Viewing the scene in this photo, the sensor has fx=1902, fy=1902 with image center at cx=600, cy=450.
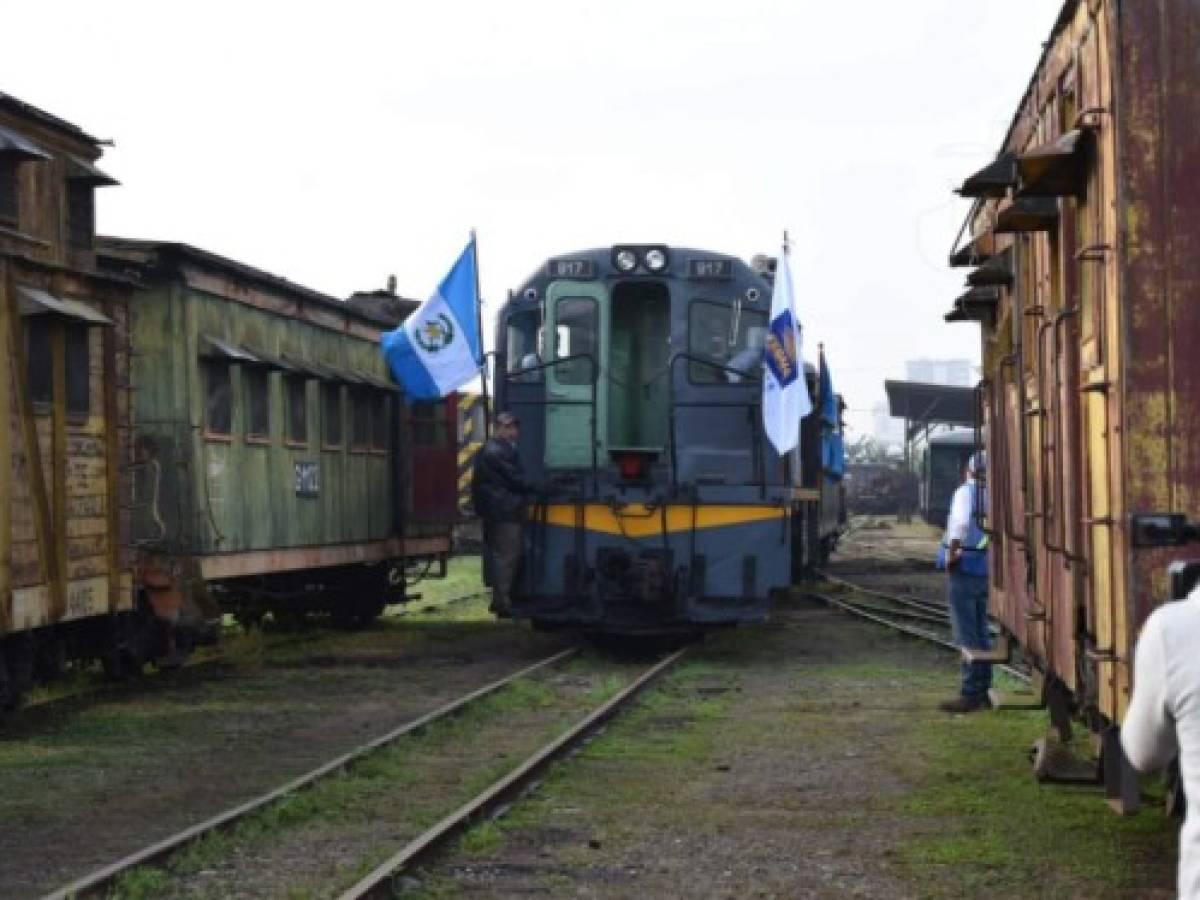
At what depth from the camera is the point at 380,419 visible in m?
21.0

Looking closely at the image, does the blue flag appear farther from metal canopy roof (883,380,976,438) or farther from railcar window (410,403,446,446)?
metal canopy roof (883,380,976,438)

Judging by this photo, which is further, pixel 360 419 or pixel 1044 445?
pixel 360 419

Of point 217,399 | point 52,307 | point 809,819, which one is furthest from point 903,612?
point 809,819

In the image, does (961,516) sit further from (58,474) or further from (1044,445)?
(58,474)

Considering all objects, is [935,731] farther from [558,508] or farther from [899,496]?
[899,496]

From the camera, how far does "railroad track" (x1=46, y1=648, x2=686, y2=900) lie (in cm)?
723

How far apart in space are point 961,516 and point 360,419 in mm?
9288

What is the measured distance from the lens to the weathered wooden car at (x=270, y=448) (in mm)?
14938

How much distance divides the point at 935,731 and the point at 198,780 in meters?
4.52

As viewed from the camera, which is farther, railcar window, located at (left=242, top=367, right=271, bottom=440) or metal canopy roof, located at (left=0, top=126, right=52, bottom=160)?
railcar window, located at (left=242, top=367, right=271, bottom=440)

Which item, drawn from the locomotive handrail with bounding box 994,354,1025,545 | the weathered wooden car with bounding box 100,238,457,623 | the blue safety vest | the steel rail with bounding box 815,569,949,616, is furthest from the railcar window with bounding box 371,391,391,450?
the locomotive handrail with bounding box 994,354,1025,545

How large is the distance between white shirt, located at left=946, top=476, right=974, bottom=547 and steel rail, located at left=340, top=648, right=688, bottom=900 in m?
2.54

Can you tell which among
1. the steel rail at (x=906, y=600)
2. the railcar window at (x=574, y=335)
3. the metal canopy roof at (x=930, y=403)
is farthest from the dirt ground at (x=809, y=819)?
the metal canopy roof at (x=930, y=403)

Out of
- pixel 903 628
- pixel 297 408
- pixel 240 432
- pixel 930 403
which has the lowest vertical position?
pixel 903 628
